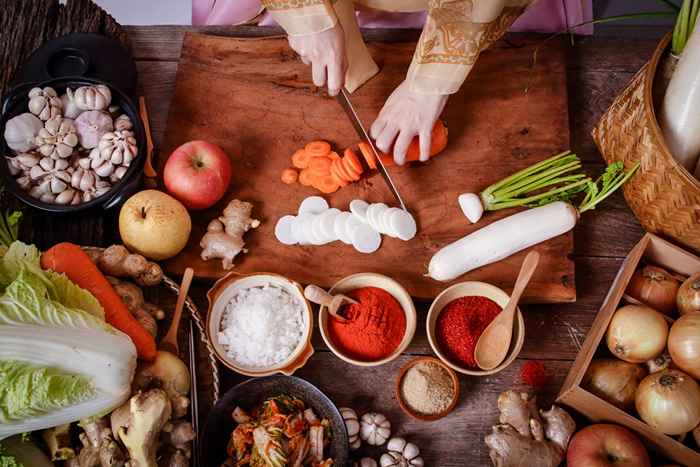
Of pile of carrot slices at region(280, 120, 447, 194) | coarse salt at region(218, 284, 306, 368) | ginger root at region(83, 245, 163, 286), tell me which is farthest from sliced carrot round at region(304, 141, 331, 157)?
ginger root at region(83, 245, 163, 286)

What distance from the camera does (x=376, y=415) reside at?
4.66ft

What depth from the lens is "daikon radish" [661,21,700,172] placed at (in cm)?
133

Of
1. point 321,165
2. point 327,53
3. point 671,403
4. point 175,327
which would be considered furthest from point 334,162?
point 671,403

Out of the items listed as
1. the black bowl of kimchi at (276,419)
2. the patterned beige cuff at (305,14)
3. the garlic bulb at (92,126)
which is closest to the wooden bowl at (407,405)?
the black bowl of kimchi at (276,419)

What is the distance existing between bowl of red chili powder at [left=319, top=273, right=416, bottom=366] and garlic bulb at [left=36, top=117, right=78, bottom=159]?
2.14 feet

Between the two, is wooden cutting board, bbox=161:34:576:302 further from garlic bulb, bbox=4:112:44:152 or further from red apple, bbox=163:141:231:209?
garlic bulb, bbox=4:112:44:152

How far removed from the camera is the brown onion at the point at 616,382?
1.34 m

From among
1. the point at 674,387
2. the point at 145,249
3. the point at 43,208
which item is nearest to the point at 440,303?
the point at 674,387

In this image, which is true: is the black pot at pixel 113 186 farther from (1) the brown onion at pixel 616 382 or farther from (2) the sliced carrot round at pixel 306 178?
(1) the brown onion at pixel 616 382

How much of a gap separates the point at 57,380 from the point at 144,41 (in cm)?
94

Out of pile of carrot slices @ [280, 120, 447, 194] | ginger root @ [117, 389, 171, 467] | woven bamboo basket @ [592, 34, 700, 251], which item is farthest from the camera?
pile of carrot slices @ [280, 120, 447, 194]

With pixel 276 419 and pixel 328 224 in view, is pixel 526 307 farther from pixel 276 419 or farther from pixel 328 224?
pixel 276 419

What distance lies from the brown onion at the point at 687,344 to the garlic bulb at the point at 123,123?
119cm

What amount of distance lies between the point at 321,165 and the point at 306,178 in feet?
0.15
